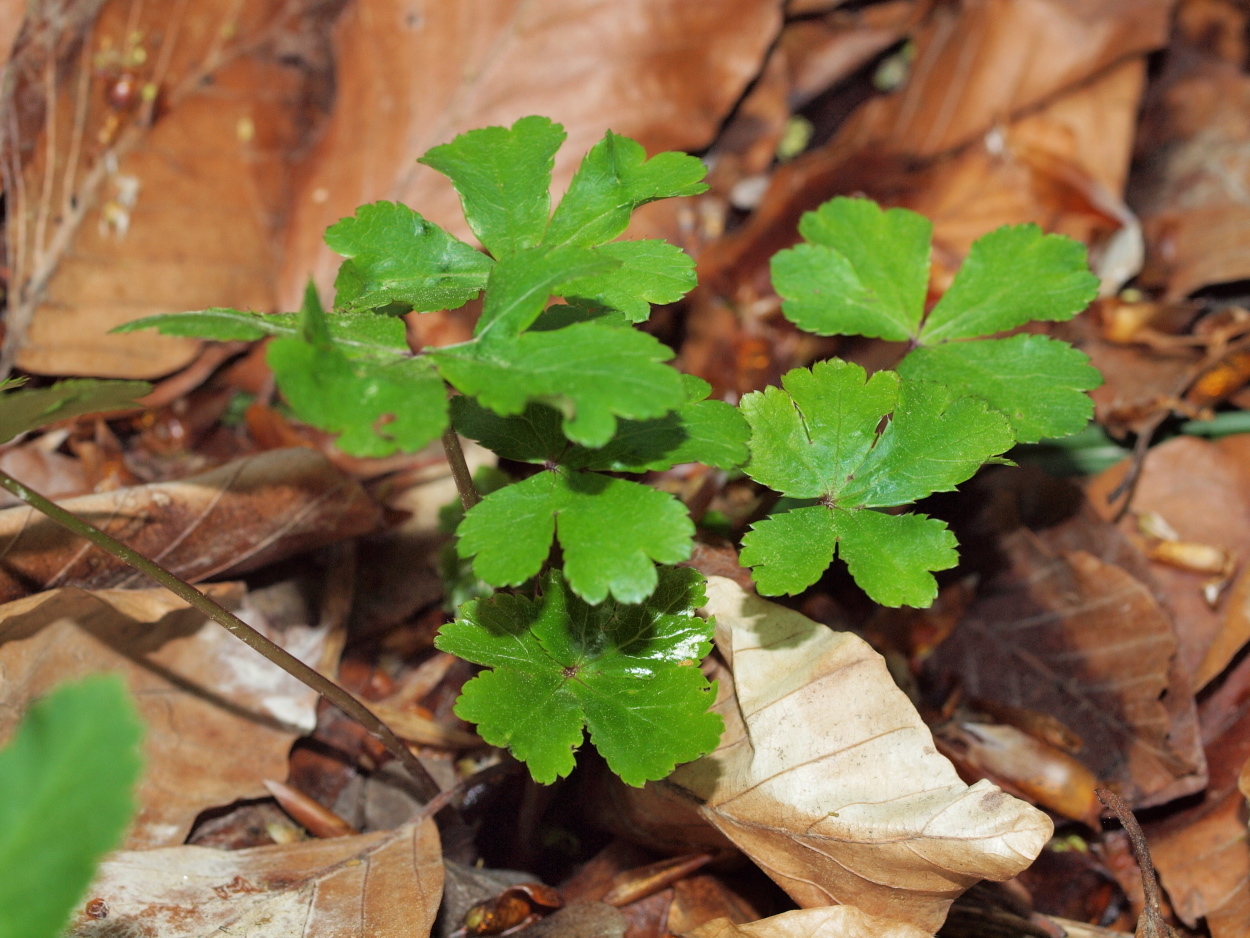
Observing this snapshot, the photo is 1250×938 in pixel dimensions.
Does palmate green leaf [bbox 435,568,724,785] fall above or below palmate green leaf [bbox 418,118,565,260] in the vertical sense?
below

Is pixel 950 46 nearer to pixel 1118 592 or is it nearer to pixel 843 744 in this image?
pixel 1118 592

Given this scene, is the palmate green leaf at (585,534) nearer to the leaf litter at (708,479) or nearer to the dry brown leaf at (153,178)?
the leaf litter at (708,479)

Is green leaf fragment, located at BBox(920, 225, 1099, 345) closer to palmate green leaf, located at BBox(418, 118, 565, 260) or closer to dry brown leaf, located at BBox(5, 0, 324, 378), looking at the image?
palmate green leaf, located at BBox(418, 118, 565, 260)

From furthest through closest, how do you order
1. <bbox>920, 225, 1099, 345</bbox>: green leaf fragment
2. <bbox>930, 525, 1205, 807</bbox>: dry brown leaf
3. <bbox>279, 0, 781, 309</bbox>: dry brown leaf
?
<bbox>279, 0, 781, 309</bbox>: dry brown leaf
<bbox>930, 525, 1205, 807</bbox>: dry brown leaf
<bbox>920, 225, 1099, 345</bbox>: green leaf fragment

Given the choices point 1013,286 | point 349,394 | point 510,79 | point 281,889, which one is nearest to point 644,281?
point 349,394

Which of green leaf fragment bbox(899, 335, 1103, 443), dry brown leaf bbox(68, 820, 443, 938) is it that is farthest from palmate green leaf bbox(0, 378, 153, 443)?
green leaf fragment bbox(899, 335, 1103, 443)

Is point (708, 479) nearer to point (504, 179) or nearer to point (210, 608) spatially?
point (504, 179)

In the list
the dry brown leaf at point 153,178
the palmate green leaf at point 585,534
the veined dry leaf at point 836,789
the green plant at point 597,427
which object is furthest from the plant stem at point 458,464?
the dry brown leaf at point 153,178
